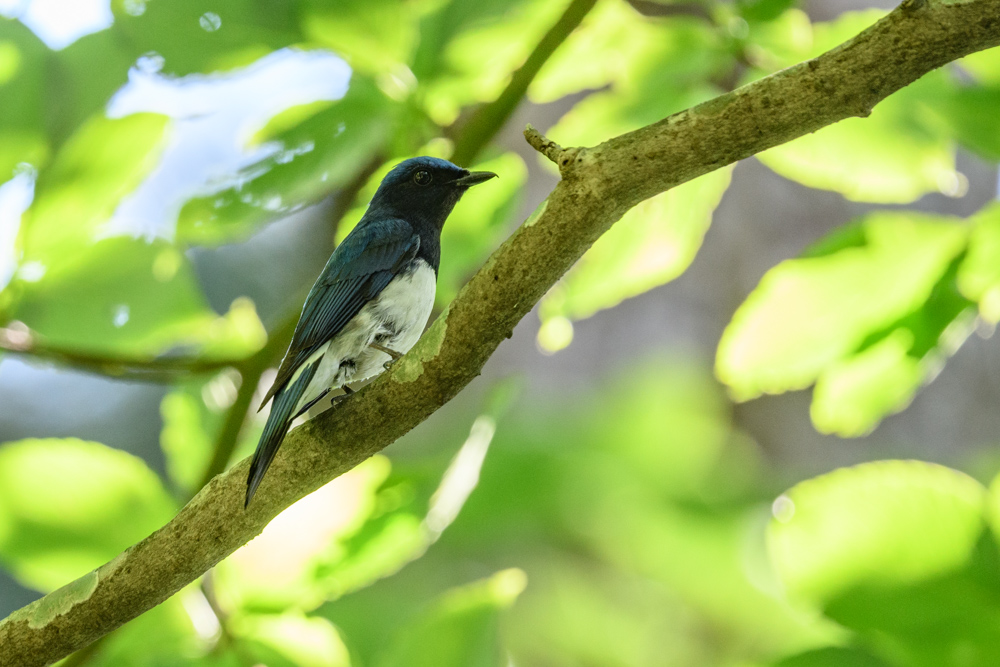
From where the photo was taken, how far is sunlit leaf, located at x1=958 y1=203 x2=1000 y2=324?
0.62 metres

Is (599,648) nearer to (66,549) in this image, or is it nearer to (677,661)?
(677,661)

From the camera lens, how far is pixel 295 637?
74cm

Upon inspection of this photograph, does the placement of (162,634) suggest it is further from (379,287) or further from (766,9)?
(766,9)

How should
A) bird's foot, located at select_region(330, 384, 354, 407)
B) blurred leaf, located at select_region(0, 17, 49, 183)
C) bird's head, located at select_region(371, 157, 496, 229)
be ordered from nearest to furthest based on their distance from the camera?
bird's foot, located at select_region(330, 384, 354, 407)
blurred leaf, located at select_region(0, 17, 49, 183)
bird's head, located at select_region(371, 157, 496, 229)

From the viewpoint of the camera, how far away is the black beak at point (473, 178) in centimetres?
77

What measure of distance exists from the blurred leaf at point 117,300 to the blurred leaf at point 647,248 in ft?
1.22

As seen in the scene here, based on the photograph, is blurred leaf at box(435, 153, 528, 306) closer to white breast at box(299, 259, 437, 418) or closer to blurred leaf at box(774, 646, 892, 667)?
white breast at box(299, 259, 437, 418)

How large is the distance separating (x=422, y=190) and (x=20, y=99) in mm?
376

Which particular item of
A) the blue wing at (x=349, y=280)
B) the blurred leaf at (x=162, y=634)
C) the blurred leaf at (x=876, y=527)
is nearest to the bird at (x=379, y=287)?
the blue wing at (x=349, y=280)

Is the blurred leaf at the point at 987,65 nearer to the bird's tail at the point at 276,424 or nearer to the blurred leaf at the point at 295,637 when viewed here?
the bird's tail at the point at 276,424

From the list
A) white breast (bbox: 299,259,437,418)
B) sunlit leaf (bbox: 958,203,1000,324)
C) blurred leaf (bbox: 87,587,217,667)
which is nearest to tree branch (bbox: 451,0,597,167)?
white breast (bbox: 299,259,437,418)

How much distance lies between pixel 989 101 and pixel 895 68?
0.24 meters

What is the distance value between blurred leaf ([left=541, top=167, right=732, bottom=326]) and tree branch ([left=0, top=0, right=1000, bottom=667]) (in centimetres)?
22

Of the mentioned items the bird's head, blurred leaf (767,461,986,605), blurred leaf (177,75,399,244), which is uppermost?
blurred leaf (177,75,399,244)
